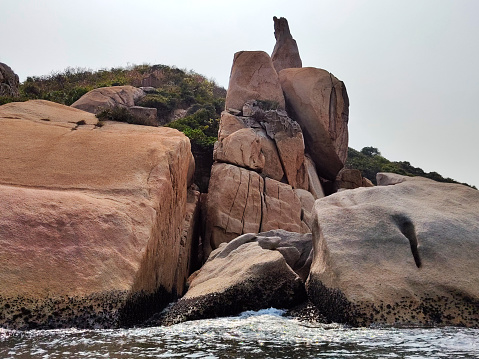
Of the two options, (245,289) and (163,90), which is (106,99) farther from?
(245,289)

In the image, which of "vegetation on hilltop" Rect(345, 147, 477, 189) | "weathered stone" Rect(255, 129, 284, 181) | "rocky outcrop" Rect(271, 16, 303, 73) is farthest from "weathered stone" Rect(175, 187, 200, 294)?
"vegetation on hilltop" Rect(345, 147, 477, 189)

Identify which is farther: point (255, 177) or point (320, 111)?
point (320, 111)

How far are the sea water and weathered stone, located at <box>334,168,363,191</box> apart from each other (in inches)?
724

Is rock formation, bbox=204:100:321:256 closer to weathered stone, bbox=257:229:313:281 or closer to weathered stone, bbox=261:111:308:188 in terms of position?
weathered stone, bbox=261:111:308:188

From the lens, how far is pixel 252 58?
2550 cm

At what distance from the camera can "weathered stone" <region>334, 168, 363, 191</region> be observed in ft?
87.8

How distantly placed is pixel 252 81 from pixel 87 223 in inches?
667

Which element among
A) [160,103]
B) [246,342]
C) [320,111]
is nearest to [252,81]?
[320,111]

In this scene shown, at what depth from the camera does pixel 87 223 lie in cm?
971

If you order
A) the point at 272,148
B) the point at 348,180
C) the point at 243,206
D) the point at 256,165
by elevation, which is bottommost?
the point at 243,206

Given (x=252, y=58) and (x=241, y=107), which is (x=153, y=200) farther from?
(x=252, y=58)

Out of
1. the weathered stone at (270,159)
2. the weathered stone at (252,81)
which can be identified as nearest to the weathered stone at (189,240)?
the weathered stone at (270,159)

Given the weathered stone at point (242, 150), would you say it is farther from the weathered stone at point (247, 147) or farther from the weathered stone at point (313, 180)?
the weathered stone at point (313, 180)

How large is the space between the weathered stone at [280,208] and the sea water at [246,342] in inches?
403
